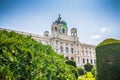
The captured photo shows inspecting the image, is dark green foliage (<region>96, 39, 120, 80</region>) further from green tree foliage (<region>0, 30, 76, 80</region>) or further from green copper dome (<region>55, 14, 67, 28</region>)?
green copper dome (<region>55, 14, 67, 28</region>)

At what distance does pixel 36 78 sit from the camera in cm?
270

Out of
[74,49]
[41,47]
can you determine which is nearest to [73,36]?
[74,49]

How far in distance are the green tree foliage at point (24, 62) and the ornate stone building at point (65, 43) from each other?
43.3 metres

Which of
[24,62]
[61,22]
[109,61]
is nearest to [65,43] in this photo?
[61,22]

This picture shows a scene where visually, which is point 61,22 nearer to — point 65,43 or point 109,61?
point 65,43

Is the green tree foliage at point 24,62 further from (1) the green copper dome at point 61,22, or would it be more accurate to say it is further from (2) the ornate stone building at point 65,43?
(1) the green copper dome at point 61,22

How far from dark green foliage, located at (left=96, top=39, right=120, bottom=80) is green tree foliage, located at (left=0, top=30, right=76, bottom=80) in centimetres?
731

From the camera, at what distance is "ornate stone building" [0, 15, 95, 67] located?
48.0 metres

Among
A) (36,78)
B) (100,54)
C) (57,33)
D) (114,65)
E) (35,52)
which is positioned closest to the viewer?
(36,78)

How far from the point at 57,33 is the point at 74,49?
864 centimetres

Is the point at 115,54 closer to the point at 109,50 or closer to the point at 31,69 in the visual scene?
the point at 109,50

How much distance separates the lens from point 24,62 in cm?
270

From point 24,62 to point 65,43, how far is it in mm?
49049

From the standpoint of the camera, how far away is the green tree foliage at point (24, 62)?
2533 millimetres
